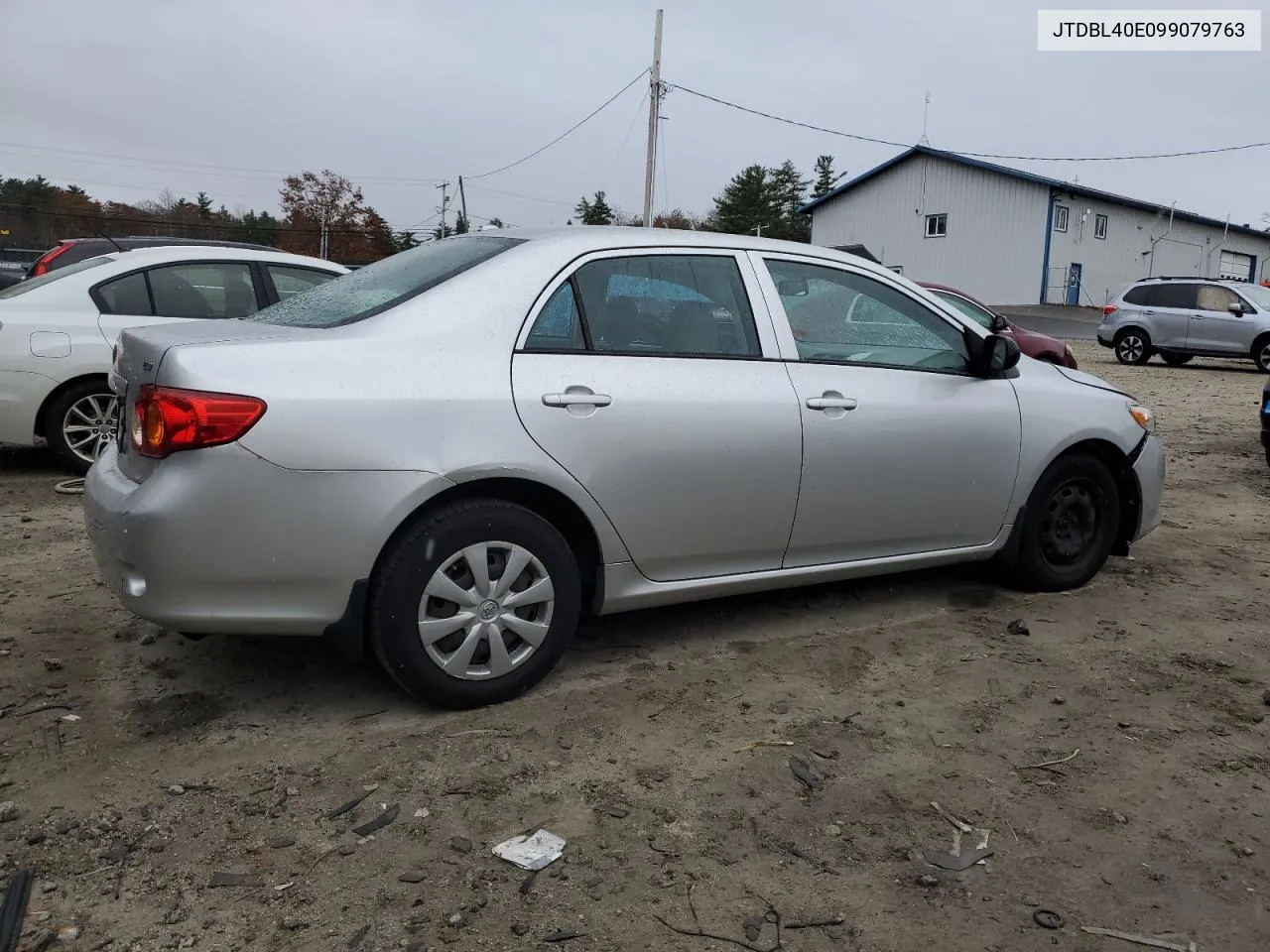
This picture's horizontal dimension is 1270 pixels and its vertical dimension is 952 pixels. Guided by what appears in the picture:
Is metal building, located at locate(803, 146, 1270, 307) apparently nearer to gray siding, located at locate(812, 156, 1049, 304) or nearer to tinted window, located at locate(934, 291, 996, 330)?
gray siding, located at locate(812, 156, 1049, 304)

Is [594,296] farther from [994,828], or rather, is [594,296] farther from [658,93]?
[658,93]

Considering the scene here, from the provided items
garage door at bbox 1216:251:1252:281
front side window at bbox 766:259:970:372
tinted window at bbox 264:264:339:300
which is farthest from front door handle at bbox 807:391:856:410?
garage door at bbox 1216:251:1252:281

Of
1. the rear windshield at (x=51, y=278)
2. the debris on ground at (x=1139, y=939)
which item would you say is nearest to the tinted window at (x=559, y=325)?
the debris on ground at (x=1139, y=939)

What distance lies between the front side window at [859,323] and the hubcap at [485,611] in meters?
1.41

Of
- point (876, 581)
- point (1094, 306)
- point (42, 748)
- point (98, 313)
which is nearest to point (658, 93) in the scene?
point (1094, 306)

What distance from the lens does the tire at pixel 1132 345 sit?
739 inches

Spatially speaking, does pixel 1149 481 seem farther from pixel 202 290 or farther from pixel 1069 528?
pixel 202 290

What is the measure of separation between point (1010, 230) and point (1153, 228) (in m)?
9.05

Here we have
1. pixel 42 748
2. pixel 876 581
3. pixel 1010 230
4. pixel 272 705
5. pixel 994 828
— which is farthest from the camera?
pixel 1010 230

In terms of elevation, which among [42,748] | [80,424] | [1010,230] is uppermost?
[1010,230]

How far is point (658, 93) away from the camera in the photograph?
92.6ft

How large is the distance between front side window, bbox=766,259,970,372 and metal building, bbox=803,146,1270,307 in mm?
35707

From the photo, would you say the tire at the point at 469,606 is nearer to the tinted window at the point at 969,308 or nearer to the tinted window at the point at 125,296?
the tinted window at the point at 125,296

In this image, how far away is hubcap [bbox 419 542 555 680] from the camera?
3.14 m
